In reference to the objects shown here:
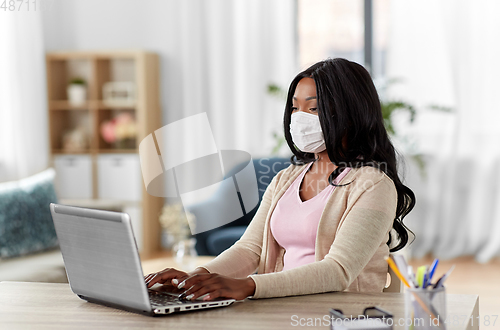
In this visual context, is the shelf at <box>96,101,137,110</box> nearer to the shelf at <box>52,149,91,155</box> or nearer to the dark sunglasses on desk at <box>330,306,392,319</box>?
the shelf at <box>52,149,91,155</box>

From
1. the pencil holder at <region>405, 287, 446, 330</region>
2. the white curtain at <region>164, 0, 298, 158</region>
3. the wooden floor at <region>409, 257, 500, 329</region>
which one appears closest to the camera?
the pencil holder at <region>405, 287, 446, 330</region>

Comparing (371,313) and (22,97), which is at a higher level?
(22,97)

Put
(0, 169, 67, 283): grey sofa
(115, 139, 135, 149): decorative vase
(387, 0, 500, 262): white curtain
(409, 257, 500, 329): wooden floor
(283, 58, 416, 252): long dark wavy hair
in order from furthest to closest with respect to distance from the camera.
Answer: (115, 139, 135, 149): decorative vase < (387, 0, 500, 262): white curtain < (409, 257, 500, 329): wooden floor < (0, 169, 67, 283): grey sofa < (283, 58, 416, 252): long dark wavy hair

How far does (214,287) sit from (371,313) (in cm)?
30

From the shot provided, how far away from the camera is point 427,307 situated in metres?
0.88

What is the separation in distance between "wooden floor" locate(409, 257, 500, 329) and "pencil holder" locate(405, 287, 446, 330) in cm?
192

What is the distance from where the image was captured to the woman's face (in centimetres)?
142

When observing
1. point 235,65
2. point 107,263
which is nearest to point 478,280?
point 235,65

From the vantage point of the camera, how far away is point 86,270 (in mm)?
1108

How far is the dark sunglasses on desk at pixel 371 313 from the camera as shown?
3.08ft

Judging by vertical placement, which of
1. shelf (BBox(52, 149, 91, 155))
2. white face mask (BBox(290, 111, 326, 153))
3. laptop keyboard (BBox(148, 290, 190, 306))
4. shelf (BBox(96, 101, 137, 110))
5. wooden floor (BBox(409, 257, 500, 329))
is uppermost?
white face mask (BBox(290, 111, 326, 153))

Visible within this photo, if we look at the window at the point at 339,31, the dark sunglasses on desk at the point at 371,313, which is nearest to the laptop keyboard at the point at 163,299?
the dark sunglasses on desk at the point at 371,313

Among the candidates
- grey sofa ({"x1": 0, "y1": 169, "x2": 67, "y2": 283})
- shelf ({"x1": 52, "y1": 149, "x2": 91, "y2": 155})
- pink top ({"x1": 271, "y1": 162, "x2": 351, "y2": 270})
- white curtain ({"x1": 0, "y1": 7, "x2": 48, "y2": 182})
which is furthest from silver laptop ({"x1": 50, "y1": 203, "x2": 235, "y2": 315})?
shelf ({"x1": 52, "y1": 149, "x2": 91, "y2": 155})

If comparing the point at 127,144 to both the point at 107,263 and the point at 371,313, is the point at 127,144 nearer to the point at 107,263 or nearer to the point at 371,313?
the point at 107,263
